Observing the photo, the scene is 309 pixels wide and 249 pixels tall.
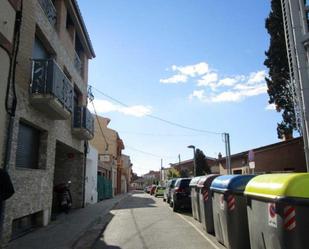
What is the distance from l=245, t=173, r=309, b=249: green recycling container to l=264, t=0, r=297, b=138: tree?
674 inches

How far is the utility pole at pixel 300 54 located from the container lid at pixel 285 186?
4789mm

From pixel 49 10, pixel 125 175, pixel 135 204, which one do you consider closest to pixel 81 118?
pixel 49 10

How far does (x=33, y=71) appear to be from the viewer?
1146cm

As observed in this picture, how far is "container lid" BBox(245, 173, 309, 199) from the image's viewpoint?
5199 mm

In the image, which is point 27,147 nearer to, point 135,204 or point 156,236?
point 156,236

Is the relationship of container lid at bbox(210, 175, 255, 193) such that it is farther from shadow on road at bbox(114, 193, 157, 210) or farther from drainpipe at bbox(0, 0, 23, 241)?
shadow on road at bbox(114, 193, 157, 210)

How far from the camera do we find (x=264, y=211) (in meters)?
6.00

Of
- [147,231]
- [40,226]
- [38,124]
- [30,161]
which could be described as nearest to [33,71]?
[38,124]

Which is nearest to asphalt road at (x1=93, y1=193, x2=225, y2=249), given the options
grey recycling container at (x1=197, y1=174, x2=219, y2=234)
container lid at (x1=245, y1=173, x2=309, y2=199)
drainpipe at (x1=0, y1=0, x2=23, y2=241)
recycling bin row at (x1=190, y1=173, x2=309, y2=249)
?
grey recycling container at (x1=197, y1=174, x2=219, y2=234)

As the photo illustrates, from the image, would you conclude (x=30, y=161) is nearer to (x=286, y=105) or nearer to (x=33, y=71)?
(x=33, y=71)

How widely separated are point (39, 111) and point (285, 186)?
29.6ft

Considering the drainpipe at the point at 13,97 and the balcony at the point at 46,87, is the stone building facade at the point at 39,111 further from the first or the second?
the drainpipe at the point at 13,97

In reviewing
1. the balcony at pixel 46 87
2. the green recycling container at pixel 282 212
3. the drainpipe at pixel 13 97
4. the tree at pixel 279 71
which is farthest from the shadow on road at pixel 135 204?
the green recycling container at pixel 282 212

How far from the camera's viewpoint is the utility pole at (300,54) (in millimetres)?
10469
